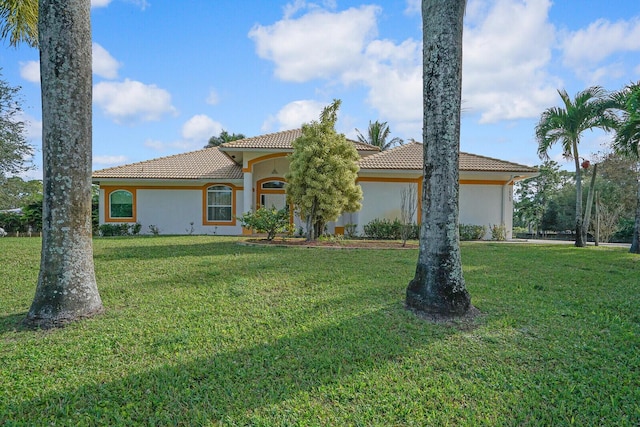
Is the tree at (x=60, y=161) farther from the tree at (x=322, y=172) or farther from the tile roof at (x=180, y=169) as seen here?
the tile roof at (x=180, y=169)

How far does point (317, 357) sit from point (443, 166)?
9.34ft

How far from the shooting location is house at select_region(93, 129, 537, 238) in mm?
17047

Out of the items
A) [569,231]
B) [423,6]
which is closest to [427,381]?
[423,6]

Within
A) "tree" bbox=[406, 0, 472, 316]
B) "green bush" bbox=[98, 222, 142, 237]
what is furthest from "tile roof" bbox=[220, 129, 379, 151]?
"tree" bbox=[406, 0, 472, 316]

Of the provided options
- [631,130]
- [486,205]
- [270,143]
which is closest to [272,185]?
[270,143]

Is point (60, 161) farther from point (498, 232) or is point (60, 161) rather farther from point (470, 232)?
point (498, 232)

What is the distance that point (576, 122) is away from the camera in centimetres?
1485

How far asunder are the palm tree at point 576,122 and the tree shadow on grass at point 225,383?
14.2m

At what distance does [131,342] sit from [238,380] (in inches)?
60.1

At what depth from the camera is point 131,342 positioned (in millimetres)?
4242

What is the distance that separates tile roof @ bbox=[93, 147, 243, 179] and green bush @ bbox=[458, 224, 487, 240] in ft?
34.7

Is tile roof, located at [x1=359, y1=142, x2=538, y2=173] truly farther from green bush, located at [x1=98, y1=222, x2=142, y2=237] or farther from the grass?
green bush, located at [x1=98, y1=222, x2=142, y2=237]

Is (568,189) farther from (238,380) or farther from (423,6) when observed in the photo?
(238,380)

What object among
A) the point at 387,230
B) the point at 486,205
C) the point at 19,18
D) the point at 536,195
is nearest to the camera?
the point at 19,18
